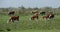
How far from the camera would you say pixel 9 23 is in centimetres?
805

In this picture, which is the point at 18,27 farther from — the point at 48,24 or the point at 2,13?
the point at 2,13

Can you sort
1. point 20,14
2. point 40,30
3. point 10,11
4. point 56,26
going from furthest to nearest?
1. point 10,11
2. point 20,14
3. point 56,26
4. point 40,30

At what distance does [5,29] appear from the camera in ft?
23.7

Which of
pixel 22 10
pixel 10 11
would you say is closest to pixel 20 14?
pixel 22 10

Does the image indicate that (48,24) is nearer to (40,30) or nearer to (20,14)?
(40,30)

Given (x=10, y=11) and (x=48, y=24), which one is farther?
(x=10, y=11)

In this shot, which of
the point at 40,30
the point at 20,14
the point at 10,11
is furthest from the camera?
the point at 10,11

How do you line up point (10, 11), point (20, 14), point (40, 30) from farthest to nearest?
point (10, 11) < point (20, 14) < point (40, 30)

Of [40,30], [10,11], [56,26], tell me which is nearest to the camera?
[40,30]

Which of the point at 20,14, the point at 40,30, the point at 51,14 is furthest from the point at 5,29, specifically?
the point at 51,14

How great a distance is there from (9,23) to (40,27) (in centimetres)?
127

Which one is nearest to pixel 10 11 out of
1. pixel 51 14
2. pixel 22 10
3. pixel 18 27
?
pixel 22 10

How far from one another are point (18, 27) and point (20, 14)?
2.21 meters

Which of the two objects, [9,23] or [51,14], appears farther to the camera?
[51,14]
